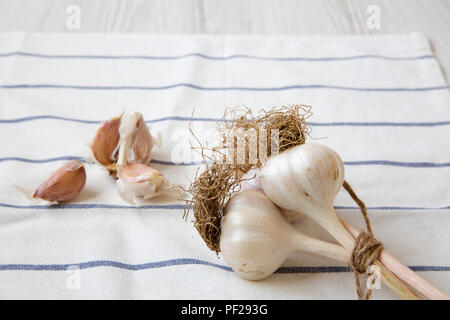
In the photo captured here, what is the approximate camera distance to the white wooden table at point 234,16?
96cm

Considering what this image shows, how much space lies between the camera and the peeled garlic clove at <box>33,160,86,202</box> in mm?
558

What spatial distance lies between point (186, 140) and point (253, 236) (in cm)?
29

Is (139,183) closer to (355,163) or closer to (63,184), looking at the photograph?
(63,184)

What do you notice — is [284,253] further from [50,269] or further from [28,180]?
[28,180]

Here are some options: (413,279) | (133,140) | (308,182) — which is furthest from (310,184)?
(133,140)

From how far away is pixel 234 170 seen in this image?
0.48 m

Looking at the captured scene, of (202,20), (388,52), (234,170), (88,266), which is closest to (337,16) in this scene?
(388,52)

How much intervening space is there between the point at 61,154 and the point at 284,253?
14.8 inches

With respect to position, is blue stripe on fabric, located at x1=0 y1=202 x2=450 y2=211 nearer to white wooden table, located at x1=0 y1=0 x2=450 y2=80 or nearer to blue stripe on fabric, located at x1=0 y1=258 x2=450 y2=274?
blue stripe on fabric, located at x1=0 y1=258 x2=450 y2=274

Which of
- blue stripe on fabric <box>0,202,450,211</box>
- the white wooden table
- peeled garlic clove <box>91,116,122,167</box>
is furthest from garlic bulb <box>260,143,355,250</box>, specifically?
the white wooden table

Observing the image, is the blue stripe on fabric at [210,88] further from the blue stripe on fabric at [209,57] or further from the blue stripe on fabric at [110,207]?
the blue stripe on fabric at [110,207]

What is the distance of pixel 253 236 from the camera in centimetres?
43

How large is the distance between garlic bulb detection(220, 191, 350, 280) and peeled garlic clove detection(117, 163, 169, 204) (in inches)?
5.5

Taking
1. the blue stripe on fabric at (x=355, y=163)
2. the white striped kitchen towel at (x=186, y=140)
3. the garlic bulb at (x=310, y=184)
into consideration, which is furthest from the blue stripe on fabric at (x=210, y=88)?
the garlic bulb at (x=310, y=184)
